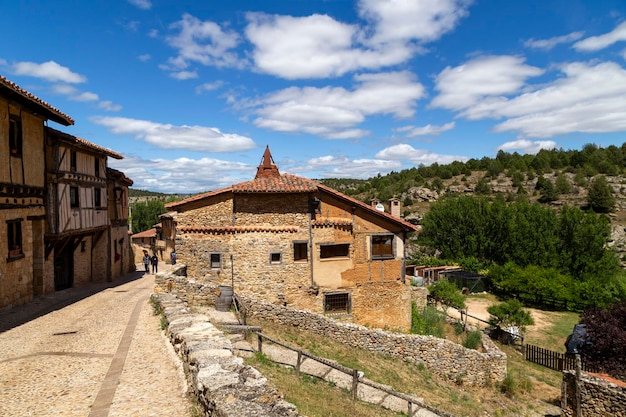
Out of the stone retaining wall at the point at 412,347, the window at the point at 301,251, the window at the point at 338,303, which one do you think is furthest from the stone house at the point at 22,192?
the window at the point at 338,303

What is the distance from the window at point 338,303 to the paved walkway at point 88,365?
9598 mm

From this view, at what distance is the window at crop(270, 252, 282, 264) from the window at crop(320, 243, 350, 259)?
2.36 metres

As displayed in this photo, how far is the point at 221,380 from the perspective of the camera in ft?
18.9

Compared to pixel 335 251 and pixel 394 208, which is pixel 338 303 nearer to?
pixel 335 251

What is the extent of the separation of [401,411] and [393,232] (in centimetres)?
1108

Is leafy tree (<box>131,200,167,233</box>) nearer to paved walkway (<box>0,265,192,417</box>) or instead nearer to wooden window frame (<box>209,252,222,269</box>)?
wooden window frame (<box>209,252,222,269</box>)

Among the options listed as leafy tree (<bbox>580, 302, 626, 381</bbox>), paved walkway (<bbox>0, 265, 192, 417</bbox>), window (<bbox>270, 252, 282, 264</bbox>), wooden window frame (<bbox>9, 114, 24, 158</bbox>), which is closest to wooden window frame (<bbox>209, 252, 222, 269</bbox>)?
window (<bbox>270, 252, 282, 264</bbox>)

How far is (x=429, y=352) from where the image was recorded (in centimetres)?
1761

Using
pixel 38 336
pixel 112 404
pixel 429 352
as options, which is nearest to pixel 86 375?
pixel 112 404

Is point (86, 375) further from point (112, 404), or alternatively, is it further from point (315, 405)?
point (315, 405)

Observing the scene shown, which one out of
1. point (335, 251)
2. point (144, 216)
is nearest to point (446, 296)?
point (335, 251)

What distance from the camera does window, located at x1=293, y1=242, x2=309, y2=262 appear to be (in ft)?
65.4

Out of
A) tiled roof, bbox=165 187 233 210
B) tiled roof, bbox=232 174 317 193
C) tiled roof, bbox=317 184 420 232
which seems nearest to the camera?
tiled roof, bbox=165 187 233 210

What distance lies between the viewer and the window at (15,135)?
1510 cm
